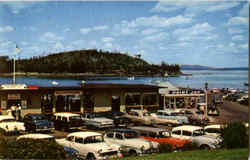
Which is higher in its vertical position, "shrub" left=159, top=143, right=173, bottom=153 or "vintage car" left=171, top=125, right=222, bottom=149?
"vintage car" left=171, top=125, right=222, bottom=149

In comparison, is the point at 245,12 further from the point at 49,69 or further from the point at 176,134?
the point at 49,69

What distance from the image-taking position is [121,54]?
1034cm

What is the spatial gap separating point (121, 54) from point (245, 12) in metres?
3.74

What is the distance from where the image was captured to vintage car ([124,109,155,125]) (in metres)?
10.5

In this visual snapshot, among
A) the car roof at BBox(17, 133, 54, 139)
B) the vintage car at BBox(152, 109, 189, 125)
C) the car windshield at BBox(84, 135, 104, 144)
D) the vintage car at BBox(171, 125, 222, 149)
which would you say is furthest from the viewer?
the vintage car at BBox(152, 109, 189, 125)

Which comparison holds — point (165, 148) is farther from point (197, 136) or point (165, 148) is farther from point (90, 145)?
point (90, 145)

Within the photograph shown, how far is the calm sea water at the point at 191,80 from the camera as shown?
9938 millimetres

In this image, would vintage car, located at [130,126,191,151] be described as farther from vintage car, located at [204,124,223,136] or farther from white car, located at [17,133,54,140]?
white car, located at [17,133,54,140]

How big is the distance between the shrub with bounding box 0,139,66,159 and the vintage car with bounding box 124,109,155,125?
2630mm

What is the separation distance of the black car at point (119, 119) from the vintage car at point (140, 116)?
4.8 inches

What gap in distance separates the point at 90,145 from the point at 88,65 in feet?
7.89

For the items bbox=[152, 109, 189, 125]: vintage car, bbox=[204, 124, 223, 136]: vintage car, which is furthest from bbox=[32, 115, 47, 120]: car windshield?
bbox=[204, 124, 223, 136]: vintage car

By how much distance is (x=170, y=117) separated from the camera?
35.3 feet

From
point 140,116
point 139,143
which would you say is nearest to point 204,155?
point 139,143
